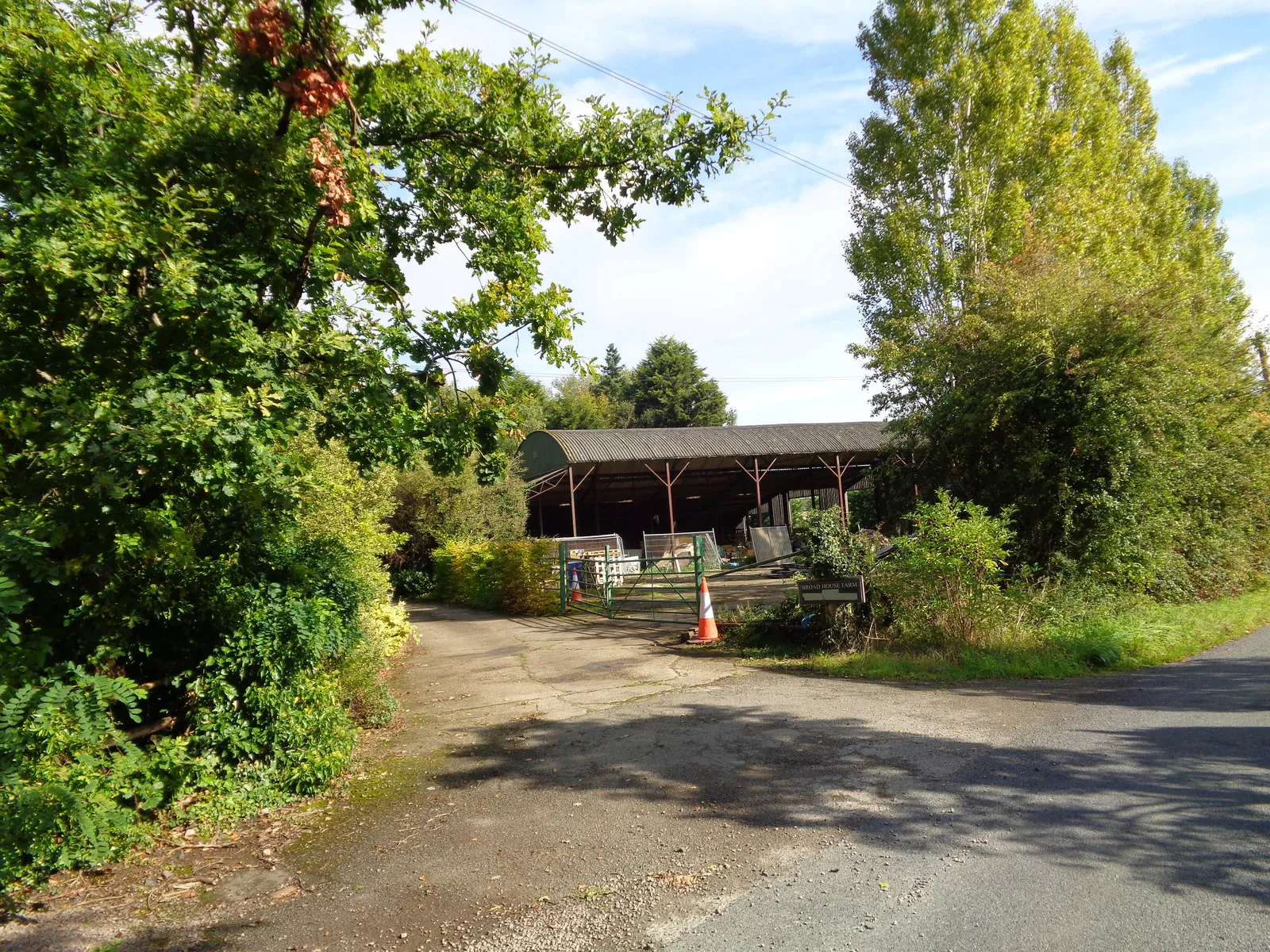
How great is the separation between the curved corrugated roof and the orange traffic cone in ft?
58.4

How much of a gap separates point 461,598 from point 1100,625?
1753cm

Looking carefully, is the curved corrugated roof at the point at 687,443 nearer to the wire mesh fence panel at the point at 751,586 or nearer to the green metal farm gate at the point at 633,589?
the wire mesh fence panel at the point at 751,586

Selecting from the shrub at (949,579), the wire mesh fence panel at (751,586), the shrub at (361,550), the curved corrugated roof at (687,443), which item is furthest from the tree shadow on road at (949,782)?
the curved corrugated roof at (687,443)

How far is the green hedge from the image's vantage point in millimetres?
18609

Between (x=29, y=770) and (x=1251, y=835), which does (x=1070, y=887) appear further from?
(x=29, y=770)

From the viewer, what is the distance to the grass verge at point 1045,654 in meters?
8.95

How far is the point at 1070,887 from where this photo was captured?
12.1 ft

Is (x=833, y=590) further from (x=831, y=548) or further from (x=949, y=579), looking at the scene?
(x=949, y=579)

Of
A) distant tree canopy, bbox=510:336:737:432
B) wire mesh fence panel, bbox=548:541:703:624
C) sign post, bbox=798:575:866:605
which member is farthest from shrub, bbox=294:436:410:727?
distant tree canopy, bbox=510:336:737:432

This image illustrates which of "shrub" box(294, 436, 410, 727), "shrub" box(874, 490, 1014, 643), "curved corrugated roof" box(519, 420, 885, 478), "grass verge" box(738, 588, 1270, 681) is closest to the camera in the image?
"shrub" box(294, 436, 410, 727)

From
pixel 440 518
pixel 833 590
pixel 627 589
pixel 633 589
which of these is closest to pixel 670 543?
pixel 440 518

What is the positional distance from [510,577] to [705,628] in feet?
28.2

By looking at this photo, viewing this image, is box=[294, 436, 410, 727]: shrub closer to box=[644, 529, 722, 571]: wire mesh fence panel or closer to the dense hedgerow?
the dense hedgerow

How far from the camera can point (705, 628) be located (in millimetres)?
12078
